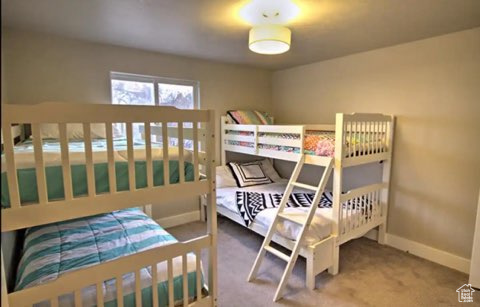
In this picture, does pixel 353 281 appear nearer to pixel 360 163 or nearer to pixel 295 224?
pixel 295 224

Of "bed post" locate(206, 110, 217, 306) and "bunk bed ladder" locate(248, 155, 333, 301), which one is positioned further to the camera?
"bunk bed ladder" locate(248, 155, 333, 301)

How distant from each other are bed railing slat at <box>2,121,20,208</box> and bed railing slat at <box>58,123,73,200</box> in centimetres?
17

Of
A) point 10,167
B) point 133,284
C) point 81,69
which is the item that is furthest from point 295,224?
point 81,69

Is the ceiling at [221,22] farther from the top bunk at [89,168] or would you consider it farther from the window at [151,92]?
the top bunk at [89,168]

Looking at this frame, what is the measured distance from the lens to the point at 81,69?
2.79 m

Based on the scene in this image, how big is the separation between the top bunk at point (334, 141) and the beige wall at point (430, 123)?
0.85 ft

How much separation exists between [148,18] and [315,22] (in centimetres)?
134

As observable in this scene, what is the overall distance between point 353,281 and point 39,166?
96.0 inches

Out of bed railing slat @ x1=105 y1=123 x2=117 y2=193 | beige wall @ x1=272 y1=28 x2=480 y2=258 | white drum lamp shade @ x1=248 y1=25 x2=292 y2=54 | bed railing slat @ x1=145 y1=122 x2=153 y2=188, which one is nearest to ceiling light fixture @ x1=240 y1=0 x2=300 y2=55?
white drum lamp shade @ x1=248 y1=25 x2=292 y2=54

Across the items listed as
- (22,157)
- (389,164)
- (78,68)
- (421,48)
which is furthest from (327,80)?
(22,157)

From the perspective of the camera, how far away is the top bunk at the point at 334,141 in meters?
2.36

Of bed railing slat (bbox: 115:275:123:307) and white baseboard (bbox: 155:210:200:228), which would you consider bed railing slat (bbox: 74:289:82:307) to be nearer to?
bed railing slat (bbox: 115:275:123:307)

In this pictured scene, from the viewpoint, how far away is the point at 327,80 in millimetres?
3537

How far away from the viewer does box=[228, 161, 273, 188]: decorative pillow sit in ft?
12.0
